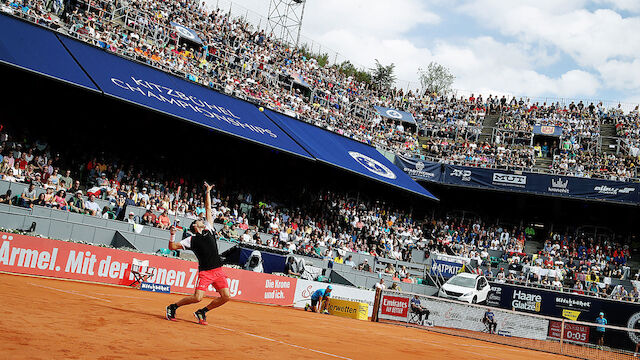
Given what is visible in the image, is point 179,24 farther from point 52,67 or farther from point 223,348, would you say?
point 223,348

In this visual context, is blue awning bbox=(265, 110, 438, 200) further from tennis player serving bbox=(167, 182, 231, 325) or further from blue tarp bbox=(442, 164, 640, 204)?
tennis player serving bbox=(167, 182, 231, 325)

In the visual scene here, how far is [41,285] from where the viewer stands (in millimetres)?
13758

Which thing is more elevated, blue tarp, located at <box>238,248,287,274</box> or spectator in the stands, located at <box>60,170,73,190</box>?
spectator in the stands, located at <box>60,170,73,190</box>

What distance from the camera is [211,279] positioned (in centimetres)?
1044

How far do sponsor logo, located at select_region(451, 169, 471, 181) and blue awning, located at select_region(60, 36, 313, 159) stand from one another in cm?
1555

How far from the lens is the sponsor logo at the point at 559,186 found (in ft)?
125

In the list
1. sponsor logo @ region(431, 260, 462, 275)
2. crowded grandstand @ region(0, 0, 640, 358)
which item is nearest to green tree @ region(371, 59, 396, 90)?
crowded grandstand @ region(0, 0, 640, 358)

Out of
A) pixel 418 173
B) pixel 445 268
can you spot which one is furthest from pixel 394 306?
pixel 418 173

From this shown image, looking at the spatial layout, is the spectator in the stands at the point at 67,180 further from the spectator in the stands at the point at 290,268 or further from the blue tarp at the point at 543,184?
the blue tarp at the point at 543,184

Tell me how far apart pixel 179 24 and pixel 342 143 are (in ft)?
39.7

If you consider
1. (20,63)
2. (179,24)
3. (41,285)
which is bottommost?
(41,285)

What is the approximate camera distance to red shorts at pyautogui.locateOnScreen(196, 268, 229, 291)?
10328 millimetres

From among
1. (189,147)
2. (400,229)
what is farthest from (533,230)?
(189,147)

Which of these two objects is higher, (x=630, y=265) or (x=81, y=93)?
(x=81, y=93)
